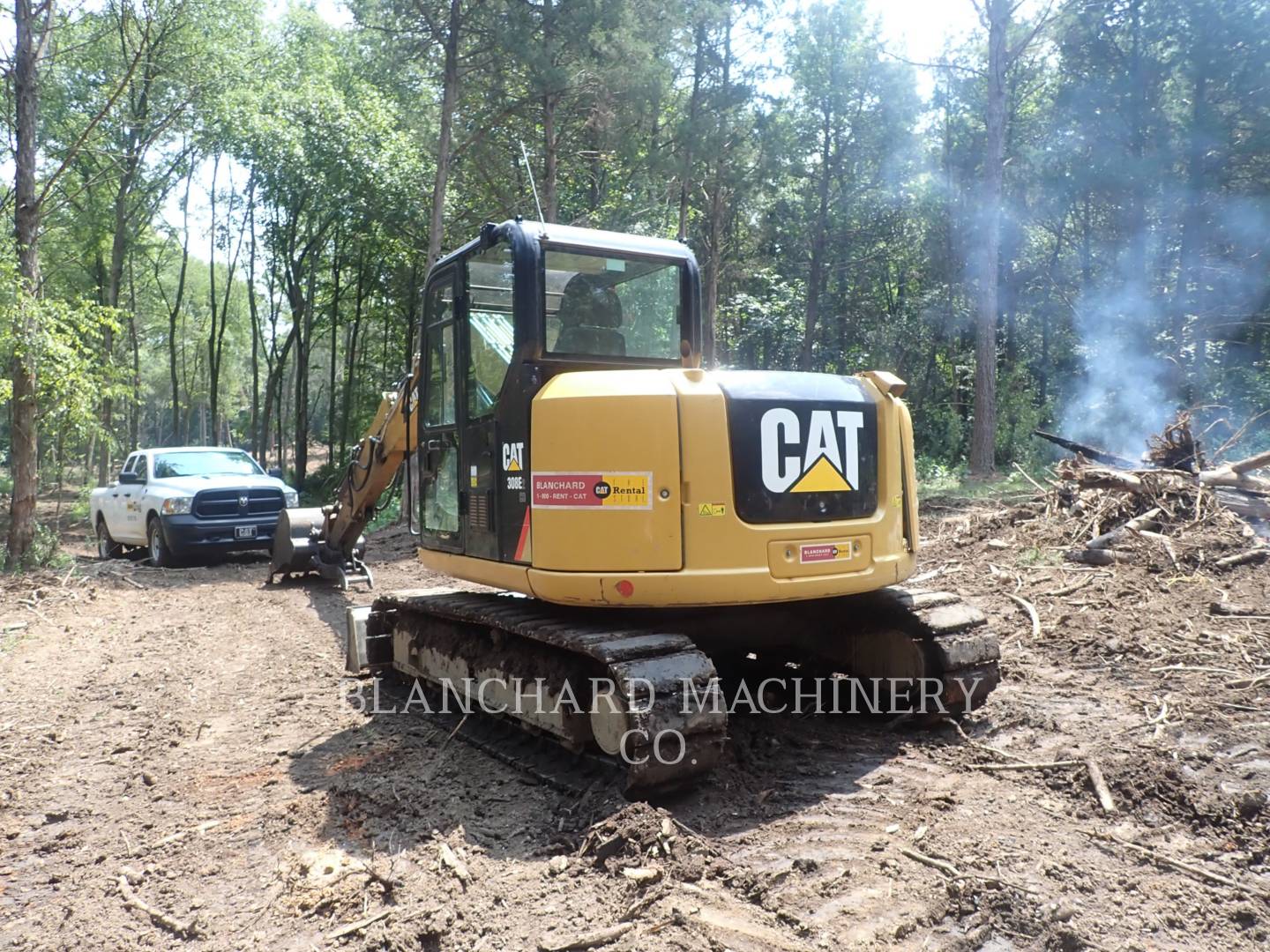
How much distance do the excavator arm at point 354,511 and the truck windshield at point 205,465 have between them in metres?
2.98

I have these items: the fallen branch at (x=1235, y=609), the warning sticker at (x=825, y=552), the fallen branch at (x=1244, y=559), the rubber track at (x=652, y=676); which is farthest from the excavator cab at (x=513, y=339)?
the fallen branch at (x=1244, y=559)

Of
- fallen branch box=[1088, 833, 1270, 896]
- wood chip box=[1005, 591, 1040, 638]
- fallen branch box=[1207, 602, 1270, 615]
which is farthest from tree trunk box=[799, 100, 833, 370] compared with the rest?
fallen branch box=[1088, 833, 1270, 896]

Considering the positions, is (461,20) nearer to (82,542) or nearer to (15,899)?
(82,542)

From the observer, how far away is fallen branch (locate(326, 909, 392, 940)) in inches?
138

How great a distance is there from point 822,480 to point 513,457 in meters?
1.64

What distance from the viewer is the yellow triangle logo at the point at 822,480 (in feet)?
16.2

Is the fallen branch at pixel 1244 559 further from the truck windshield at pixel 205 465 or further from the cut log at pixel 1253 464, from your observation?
the truck windshield at pixel 205 465

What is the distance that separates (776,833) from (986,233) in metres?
15.8

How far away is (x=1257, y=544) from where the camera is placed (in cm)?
927

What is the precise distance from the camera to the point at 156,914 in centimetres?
375

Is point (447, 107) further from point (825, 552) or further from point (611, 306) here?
point (825, 552)

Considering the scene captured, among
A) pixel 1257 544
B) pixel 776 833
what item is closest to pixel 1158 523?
pixel 1257 544

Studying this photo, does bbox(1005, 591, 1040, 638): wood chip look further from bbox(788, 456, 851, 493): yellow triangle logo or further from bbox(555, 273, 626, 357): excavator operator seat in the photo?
bbox(555, 273, 626, 357): excavator operator seat

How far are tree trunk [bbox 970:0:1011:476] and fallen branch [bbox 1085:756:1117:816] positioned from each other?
1385 cm
